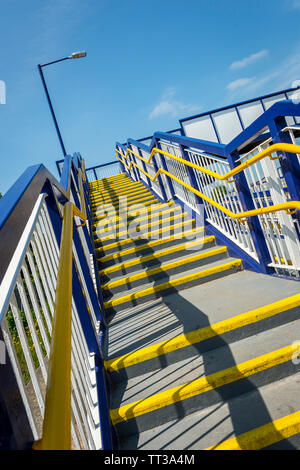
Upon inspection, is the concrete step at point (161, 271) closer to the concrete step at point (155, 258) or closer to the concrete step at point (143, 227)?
the concrete step at point (155, 258)

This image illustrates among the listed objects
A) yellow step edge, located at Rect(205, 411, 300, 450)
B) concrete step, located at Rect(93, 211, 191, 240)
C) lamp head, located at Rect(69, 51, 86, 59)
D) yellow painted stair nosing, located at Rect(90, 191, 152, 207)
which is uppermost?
lamp head, located at Rect(69, 51, 86, 59)

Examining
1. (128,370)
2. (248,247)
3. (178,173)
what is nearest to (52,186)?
(128,370)

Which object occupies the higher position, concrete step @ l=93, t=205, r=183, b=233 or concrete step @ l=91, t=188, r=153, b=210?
concrete step @ l=91, t=188, r=153, b=210

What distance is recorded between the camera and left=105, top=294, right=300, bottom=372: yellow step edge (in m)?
2.49

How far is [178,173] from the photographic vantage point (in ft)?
17.5

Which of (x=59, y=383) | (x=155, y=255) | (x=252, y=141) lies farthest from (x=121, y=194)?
(x=59, y=383)

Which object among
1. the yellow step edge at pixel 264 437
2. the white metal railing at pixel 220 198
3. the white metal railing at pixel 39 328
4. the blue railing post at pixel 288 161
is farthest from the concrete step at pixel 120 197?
the yellow step edge at pixel 264 437

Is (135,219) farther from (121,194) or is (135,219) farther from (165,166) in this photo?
(121,194)

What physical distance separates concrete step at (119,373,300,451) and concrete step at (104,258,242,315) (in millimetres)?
1622

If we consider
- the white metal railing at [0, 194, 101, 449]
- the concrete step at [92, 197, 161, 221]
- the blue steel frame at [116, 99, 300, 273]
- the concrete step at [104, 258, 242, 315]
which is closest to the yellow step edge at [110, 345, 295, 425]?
the white metal railing at [0, 194, 101, 449]

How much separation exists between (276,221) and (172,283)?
1303 mm

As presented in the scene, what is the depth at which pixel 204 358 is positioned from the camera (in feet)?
8.04

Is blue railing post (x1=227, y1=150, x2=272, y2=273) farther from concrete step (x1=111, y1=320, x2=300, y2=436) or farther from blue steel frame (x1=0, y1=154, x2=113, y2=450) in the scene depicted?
blue steel frame (x1=0, y1=154, x2=113, y2=450)

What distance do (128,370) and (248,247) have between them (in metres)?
1.91
